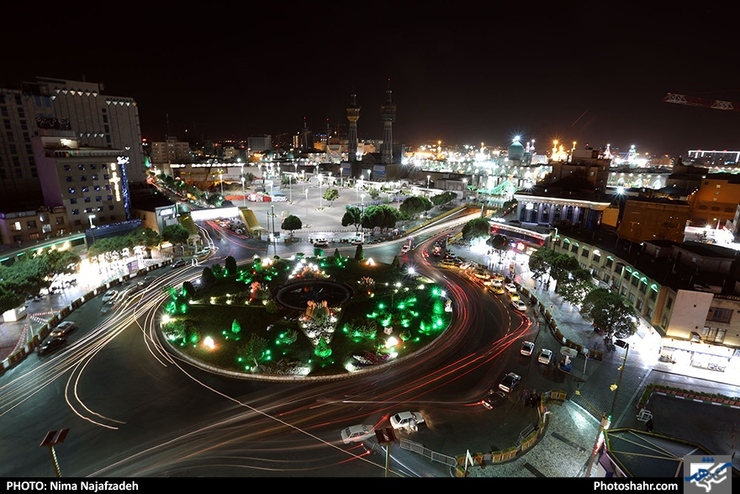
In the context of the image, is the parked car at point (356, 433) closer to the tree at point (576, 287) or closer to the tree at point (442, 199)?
the tree at point (576, 287)

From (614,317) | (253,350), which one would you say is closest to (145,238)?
(253,350)

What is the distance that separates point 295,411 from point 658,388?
26.3m

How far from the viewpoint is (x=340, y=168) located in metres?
154

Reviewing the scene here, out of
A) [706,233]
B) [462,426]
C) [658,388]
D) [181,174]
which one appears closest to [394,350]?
[462,426]

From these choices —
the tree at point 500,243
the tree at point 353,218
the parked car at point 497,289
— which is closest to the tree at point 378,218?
the tree at point 353,218

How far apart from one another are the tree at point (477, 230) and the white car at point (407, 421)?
41083 millimetres

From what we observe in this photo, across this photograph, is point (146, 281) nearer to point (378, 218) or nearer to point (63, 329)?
point (63, 329)

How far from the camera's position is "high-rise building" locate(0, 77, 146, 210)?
6909 centimetres

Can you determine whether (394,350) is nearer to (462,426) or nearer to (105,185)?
(462,426)

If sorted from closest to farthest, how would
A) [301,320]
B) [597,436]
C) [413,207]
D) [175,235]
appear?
[597,436]
[301,320]
[175,235]
[413,207]

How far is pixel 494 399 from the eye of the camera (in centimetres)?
2780

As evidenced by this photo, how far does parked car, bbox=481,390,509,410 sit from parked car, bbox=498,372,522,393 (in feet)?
1.31

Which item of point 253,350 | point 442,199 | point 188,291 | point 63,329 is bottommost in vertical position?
point 63,329

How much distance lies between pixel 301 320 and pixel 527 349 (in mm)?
20018
